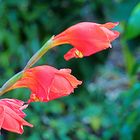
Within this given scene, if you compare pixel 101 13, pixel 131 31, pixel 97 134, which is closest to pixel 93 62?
pixel 101 13

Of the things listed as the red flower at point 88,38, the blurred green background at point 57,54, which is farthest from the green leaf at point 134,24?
the blurred green background at point 57,54

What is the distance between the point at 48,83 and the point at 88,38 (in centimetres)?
6

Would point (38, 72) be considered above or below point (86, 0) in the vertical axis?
above

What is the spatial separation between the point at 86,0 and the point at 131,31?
111cm

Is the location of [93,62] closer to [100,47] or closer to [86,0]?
[86,0]

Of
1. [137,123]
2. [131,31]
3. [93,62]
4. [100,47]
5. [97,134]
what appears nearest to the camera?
[100,47]

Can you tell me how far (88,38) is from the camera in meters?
0.62

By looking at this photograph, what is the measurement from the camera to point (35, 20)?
7.56 ft

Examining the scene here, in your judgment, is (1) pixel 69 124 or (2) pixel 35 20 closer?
(1) pixel 69 124

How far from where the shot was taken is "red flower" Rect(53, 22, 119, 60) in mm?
611

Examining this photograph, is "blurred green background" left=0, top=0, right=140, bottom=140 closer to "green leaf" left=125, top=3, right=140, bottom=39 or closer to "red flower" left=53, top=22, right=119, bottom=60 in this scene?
"green leaf" left=125, top=3, right=140, bottom=39

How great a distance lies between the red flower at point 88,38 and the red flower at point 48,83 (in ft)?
0.11

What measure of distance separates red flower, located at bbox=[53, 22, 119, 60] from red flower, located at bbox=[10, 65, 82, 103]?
1.4 inches

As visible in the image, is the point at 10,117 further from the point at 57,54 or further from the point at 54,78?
the point at 57,54
